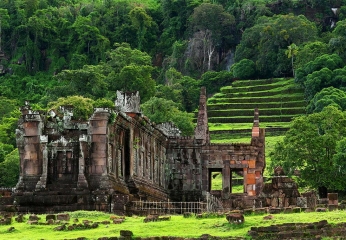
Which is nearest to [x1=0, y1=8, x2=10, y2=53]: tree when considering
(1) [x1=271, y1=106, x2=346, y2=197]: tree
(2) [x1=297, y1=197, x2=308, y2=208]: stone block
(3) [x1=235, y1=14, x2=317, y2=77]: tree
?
→ (3) [x1=235, y1=14, x2=317, y2=77]: tree

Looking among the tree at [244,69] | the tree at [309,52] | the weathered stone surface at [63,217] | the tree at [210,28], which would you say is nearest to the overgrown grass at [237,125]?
the tree at [309,52]

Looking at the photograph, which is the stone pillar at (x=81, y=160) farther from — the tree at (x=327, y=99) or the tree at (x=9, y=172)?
the tree at (x=327, y=99)

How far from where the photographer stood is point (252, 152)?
229 feet

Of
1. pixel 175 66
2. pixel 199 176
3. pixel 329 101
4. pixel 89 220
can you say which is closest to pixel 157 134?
pixel 199 176

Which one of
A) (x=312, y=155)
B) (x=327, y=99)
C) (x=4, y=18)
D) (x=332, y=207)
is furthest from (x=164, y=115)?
(x=4, y=18)

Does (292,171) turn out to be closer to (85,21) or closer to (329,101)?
(329,101)

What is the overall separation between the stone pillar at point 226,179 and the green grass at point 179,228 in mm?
28871

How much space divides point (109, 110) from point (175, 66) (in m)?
132

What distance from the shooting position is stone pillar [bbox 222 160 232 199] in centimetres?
6911

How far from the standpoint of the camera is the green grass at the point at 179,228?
36438 millimetres

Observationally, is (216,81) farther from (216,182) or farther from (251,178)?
(251,178)

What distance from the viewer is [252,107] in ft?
Answer: 432

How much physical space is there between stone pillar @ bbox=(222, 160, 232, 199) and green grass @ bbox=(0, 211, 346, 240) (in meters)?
28.9

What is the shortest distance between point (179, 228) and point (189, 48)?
152 metres
